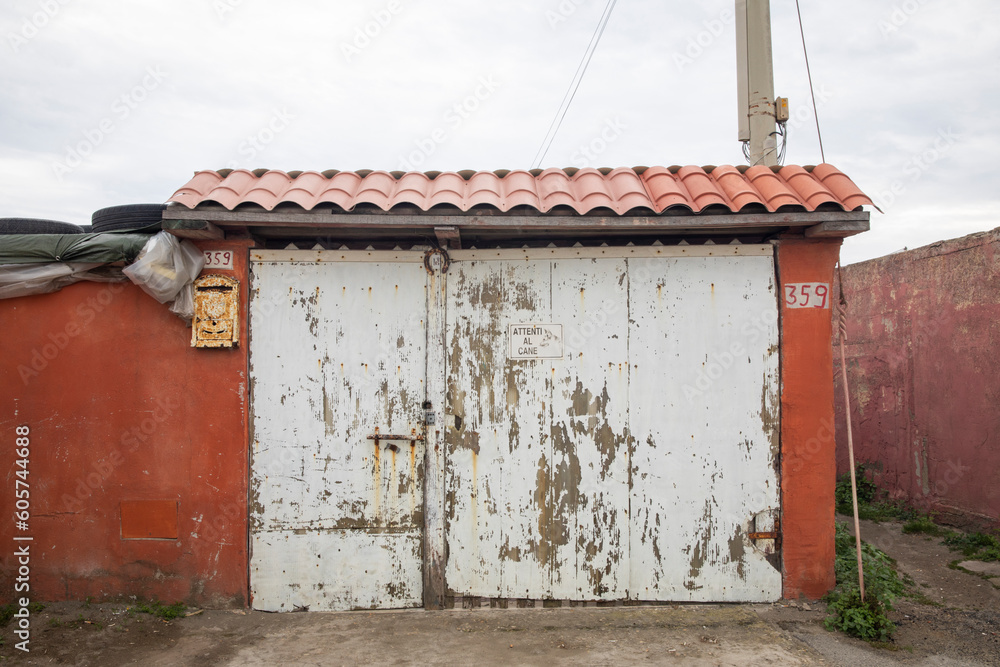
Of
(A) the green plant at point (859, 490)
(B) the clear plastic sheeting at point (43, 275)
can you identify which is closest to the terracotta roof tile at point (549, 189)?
(B) the clear plastic sheeting at point (43, 275)

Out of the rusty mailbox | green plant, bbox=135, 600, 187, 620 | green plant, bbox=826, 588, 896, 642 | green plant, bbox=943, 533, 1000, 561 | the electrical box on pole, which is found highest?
the electrical box on pole

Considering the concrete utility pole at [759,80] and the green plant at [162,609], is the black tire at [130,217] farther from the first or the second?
the concrete utility pole at [759,80]

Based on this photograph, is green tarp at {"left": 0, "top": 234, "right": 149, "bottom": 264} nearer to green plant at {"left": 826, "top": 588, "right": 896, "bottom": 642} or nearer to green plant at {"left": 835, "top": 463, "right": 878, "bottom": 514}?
green plant at {"left": 826, "top": 588, "right": 896, "bottom": 642}

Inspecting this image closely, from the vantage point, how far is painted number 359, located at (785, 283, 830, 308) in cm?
428

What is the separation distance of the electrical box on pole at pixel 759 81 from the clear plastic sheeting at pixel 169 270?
252 inches

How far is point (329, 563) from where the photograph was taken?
4.26 meters

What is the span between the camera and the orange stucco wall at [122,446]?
4230mm

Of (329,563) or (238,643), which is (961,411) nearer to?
(329,563)

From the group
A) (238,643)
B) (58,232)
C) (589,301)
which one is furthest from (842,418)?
(58,232)

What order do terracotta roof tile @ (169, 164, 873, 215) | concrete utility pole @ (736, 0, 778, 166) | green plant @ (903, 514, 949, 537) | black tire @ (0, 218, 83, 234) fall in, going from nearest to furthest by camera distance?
1. terracotta roof tile @ (169, 164, 873, 215)
2. black tire @ (0, 218, 83, 234)
3. green plant @ (903, 514, 949, 537)
4. concrete utility pole @ (736, 0, 778, 166)

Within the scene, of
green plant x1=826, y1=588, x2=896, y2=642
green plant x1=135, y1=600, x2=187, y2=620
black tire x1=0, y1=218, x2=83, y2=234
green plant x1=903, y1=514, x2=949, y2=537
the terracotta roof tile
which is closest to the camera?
green plant x1=826, y1=588, x2=896, y2=642

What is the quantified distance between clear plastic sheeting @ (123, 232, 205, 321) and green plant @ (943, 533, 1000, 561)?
23.9 feet

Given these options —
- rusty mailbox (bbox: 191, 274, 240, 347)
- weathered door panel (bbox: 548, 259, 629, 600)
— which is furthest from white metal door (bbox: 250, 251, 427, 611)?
weathered door panel (bbox: 548, 259, 629, 600)

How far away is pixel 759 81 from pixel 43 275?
303 inches
